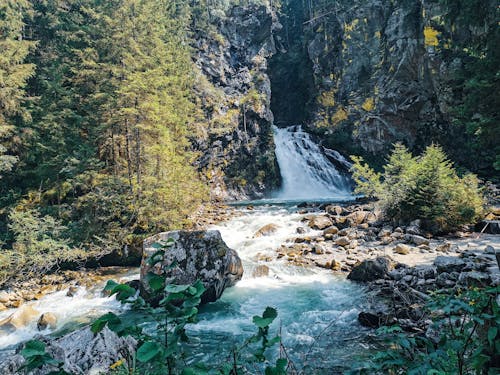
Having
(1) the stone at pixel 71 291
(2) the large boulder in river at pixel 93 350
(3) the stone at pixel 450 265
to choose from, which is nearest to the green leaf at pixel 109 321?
(2) the large boulder in river at pixel 93 350

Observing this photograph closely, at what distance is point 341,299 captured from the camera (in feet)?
23.8

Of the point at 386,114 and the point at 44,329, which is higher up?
the point at 386,114

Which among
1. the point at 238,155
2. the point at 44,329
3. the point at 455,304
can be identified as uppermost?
the point at 238,155

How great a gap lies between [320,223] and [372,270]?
5.82m

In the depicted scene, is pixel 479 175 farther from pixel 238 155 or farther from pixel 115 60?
pixel 115 60

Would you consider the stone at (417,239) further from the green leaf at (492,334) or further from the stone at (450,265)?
the green leaf at (492,334)

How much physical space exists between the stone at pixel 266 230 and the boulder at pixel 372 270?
5518 mm

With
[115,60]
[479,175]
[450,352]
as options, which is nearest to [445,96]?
[479,175]

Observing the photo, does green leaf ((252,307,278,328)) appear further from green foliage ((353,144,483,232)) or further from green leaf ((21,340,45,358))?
green foliage ((353,144,483,232))

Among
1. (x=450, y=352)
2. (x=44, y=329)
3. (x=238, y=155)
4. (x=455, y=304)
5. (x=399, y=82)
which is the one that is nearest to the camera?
(x=455, y=304)

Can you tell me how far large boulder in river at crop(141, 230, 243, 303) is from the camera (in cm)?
767

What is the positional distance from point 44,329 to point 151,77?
32.1ft

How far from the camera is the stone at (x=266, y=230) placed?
13496 mm

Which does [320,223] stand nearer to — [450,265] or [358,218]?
[358,218]
